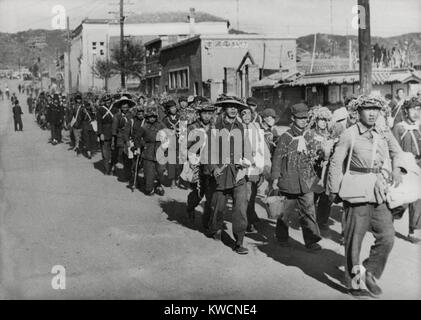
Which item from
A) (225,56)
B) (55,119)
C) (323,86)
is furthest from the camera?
(225,56)

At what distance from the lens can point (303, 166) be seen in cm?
720

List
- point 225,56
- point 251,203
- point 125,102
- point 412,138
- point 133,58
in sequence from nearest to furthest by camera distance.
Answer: point 412,138 → point 251,203 → point 125,102 → point 225,56 → point 133,58

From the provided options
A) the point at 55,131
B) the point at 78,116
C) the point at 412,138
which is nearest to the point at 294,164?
the point at 412,138

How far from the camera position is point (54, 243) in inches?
301

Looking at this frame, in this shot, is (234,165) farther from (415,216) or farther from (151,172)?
(151,172)

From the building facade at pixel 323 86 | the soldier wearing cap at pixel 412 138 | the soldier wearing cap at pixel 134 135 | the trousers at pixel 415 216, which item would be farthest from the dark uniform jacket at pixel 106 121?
the building facade at pixel 323 86

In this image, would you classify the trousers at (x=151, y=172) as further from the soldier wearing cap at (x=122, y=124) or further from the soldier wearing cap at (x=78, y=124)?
the soldier wearing cap at (x=78, y=124)

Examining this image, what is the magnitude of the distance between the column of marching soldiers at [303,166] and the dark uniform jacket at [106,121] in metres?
1.94

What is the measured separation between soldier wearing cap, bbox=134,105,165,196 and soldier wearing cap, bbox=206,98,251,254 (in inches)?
161

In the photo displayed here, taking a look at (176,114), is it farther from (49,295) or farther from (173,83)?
(173,83)

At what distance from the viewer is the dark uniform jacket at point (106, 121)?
14.5m

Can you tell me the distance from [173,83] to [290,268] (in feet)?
138

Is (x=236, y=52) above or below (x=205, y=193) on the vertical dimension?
above

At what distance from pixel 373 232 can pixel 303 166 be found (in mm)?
1869
